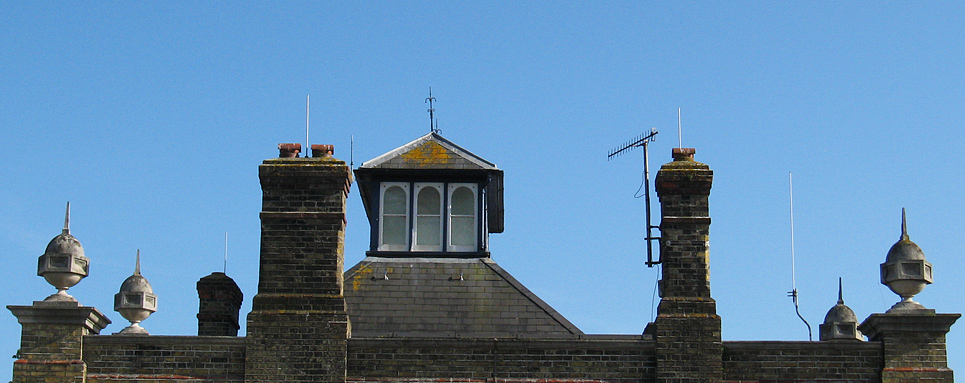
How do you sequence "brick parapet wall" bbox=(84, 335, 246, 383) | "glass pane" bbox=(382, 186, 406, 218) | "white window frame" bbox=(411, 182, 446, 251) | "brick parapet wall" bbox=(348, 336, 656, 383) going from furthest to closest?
"glass pane" bbox=(382, 186, 406, 218) → "white window frame" bbox=(411, 182, 446, 251) → "brick parapet wall" bbox=(348, 336, 656, 383) → "brick parapet wall" bbox=(84, 335, 246, 383)

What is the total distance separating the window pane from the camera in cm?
2786

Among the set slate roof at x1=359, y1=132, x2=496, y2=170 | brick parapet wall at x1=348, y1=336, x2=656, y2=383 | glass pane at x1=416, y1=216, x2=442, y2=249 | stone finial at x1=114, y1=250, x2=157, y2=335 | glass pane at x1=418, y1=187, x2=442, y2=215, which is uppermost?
slate roof at x1=359, y1=132, x2=496, y2=170

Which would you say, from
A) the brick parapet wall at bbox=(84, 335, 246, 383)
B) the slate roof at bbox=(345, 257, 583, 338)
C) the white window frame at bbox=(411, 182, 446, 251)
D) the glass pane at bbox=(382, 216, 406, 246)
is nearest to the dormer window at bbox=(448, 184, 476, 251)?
the white window frame at bbox=(411, 182, 446, 251)

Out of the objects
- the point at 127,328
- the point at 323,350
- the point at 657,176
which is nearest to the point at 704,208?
the point at 657,176

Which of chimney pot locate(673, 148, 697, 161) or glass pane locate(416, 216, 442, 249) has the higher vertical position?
chimney pot locate(673, 148, 697, 161)

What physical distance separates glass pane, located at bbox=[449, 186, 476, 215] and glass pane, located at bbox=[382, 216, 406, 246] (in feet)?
3.22

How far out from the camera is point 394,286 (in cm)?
2647

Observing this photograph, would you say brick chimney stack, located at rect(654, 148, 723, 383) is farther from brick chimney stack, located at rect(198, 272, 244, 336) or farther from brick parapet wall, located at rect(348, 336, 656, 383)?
brick chimney stack, located at rect(198, 272, 244, 336)

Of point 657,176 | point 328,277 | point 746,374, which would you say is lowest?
point 746,374

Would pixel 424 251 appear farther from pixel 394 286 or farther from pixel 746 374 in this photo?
pixel 746 374

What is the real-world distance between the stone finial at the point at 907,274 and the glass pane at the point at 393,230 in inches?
363

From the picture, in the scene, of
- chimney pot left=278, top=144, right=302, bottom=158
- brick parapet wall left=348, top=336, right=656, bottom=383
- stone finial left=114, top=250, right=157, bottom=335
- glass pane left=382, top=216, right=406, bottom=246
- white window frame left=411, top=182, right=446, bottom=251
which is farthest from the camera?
glass pane left=382, top=216, right=406, bottom=246

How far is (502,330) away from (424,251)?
2792 mm

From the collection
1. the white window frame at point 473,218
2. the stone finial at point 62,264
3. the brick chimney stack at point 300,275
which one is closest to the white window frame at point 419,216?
the white window frame at point 473,218
